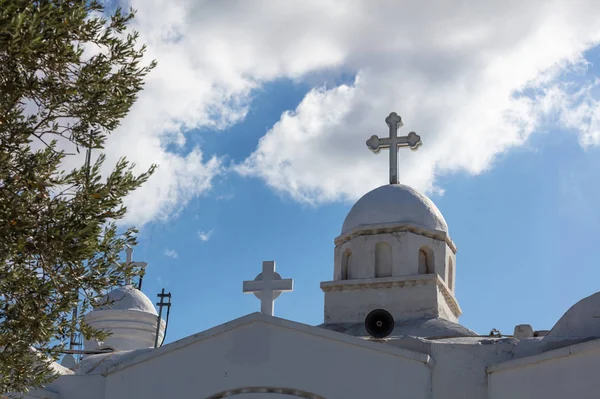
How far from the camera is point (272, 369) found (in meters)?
15.4

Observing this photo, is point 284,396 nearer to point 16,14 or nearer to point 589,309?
point 589,309

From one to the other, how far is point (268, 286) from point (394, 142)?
6.76 m

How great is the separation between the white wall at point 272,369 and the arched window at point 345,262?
20.4ft

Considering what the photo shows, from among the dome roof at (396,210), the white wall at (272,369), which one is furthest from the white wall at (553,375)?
the dome roof at (396,210)

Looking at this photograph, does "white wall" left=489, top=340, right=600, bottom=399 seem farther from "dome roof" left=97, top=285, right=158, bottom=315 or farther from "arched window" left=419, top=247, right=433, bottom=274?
"dome roof" left=97, top=285, right=158, bottom=315

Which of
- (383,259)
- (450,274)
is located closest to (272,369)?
(383,259)

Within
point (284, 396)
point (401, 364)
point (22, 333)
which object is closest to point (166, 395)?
point (284, 396)

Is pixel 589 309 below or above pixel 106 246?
above

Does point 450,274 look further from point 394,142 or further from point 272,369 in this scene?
point 272,369

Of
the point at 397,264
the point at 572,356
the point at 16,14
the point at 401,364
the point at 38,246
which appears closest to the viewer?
the point at 16,14

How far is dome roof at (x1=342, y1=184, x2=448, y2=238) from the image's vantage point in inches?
853

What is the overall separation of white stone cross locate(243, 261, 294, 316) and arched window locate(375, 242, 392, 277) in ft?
12.7

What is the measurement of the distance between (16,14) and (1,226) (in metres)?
2.10

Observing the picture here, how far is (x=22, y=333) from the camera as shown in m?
9.82
